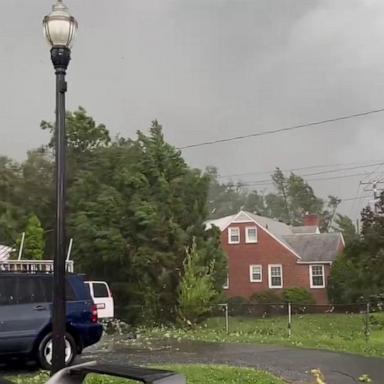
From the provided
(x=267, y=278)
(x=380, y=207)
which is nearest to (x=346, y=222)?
(x=267, y=278)

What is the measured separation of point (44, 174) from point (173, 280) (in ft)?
63.3

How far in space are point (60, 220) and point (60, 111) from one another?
1.30 metres

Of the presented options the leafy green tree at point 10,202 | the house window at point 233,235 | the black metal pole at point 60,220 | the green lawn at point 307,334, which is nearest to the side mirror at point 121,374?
the black metal pole at point 60,220

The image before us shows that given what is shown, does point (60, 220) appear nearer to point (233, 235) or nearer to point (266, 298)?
point (266, 298)

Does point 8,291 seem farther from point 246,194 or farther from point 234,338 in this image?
point 246,194

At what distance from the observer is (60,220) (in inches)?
322

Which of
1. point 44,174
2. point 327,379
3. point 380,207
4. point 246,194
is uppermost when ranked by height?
point 246,194

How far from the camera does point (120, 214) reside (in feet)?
98.6

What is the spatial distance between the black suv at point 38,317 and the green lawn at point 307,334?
21.8 ft

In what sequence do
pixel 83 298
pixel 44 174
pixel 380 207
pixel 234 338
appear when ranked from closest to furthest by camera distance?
1. pixel 83 298
2. pixel 234 338
3. pixel 380 207
4. pixel 44 174

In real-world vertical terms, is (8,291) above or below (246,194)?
below

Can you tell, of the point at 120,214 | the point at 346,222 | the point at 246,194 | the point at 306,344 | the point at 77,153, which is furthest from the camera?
the point at 246,194

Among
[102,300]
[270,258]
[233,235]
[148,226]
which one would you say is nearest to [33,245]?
[148,226]

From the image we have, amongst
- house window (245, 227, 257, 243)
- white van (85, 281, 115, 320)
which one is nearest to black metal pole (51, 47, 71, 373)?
white van (85, 281, 115, 320)
